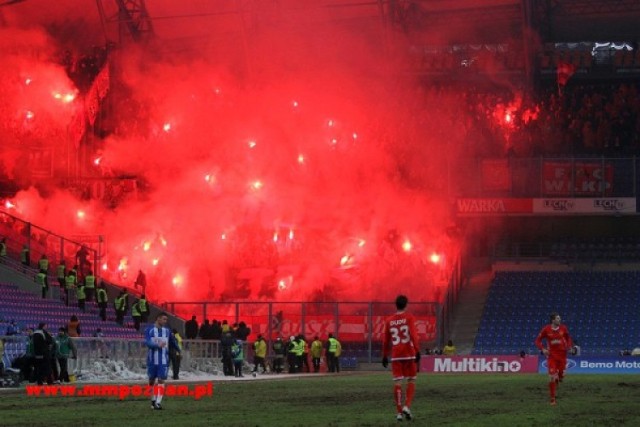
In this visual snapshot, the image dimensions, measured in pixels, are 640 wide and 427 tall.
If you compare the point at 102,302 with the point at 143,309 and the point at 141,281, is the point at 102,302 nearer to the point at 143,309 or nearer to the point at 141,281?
the point at 143,309

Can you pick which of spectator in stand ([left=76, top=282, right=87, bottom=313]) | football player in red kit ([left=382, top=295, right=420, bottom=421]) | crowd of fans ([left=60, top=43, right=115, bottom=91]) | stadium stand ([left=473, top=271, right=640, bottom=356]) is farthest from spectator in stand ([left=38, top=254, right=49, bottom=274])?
football player in red kit ([left=382, top=295, right=420, bottom=421])

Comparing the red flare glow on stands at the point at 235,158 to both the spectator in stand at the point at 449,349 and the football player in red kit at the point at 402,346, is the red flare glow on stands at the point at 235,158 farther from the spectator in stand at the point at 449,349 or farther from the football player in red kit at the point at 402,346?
the football player in red kit at the point at 402,346

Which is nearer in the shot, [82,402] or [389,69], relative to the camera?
[82,402]

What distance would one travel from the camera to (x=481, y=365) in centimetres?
4731

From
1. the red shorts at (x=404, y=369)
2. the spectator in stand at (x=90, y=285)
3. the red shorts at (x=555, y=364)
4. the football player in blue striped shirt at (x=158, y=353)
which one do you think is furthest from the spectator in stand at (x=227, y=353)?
the red shorts at (x=404, y=369)

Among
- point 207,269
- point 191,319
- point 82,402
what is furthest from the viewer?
point 207,269

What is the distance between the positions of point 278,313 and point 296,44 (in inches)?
567

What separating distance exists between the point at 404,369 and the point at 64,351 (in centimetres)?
1771

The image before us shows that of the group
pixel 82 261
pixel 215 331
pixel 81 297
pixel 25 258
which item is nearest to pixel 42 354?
pixel 81 297

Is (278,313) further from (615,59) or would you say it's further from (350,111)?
(615,59)

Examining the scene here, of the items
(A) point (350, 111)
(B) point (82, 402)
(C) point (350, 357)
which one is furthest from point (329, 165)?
(B) point (82, 402)

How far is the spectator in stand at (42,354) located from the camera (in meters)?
33.8

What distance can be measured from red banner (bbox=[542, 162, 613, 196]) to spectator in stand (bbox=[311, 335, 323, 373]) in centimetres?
1346

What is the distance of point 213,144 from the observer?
60.6m
